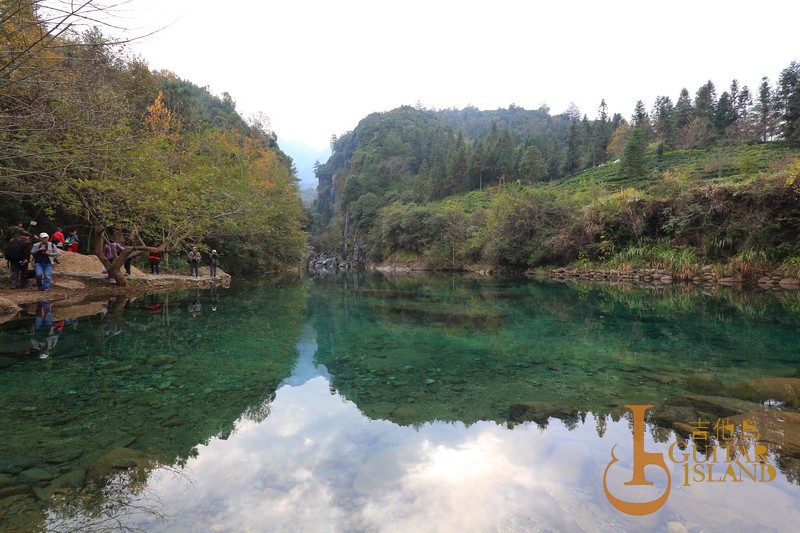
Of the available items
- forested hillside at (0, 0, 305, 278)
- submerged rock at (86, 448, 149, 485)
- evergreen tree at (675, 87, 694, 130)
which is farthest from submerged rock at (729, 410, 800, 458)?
evergreen tree at (675, 87, 694, 130)

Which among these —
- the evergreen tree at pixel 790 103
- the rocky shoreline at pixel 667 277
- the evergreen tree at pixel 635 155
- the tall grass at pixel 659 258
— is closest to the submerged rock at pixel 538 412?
the rocky shoreline at pixel 667 277

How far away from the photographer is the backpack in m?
10.5

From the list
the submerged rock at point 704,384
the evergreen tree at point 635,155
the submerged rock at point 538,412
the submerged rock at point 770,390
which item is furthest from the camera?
the evergreen tree at point 635,155

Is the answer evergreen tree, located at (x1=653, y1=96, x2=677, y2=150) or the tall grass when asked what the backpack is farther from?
evergreen tree, located at (x1=653, y1=96, x2=677, y2=150)

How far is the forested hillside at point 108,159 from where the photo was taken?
15.7ft

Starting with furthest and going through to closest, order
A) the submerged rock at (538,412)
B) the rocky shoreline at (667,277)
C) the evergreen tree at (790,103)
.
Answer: the evergreen tree at (790,103)
the rocky shoreline at (667,277)
the submerged rock at (538,412)

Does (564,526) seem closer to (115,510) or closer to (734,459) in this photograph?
(734,459)

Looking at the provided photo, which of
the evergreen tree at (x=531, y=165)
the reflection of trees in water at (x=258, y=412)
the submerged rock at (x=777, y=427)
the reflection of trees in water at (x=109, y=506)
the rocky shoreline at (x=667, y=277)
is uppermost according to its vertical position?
the evergreen tree at (x=531, y=165)

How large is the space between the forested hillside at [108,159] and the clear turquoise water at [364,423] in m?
2.93

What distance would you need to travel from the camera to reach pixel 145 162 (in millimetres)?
11062

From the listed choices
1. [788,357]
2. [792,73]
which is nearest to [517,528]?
[788,357]

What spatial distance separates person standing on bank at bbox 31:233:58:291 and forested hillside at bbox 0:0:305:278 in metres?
1.20

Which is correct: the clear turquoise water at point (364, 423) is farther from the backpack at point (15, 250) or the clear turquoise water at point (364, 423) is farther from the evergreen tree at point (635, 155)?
the evergreen tree at point (635, 155)

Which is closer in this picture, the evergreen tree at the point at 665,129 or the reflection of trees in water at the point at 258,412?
the reflection of trees in water at the point at 258,412
